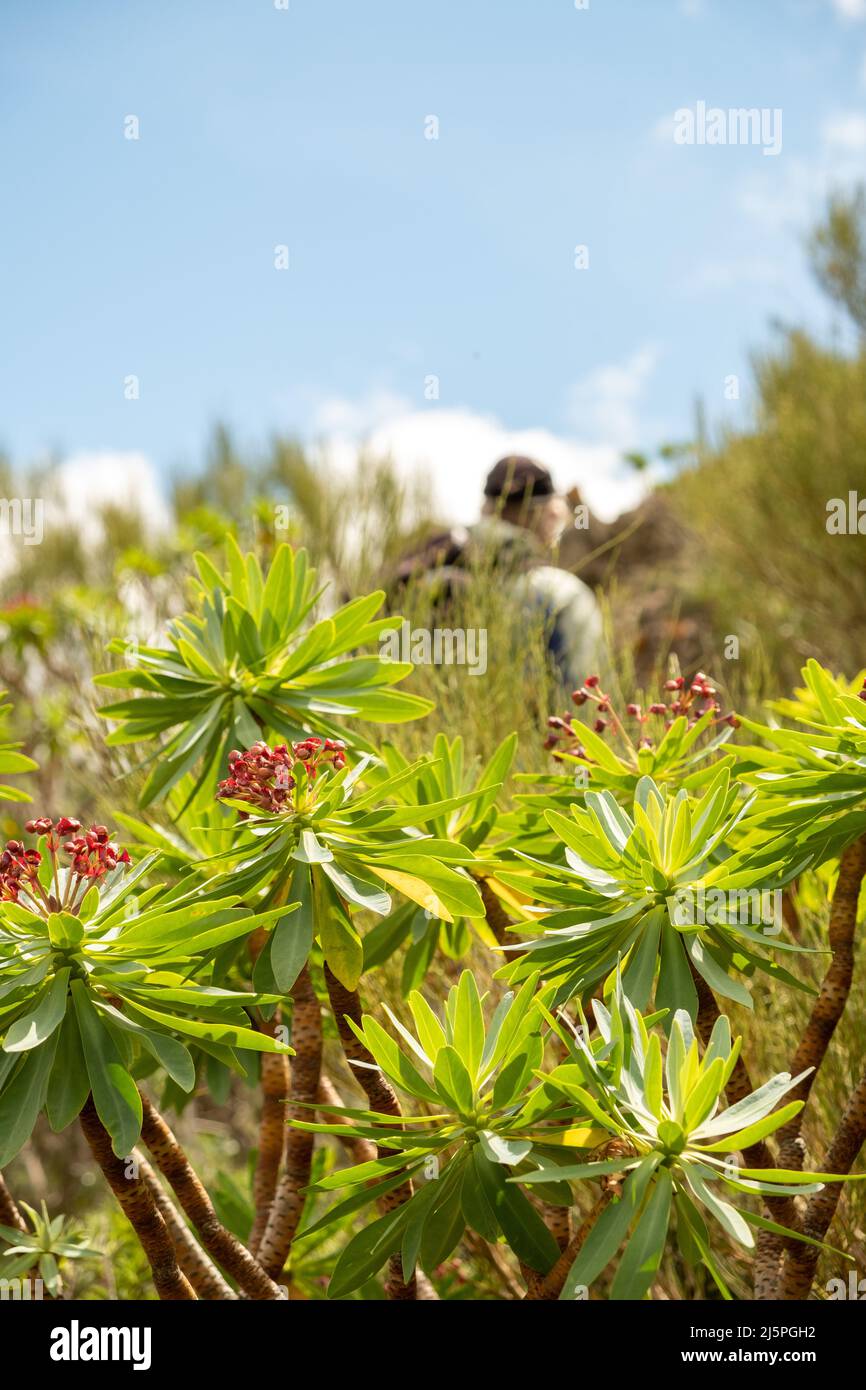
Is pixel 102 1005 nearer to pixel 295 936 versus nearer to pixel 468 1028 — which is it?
pixel 295 936

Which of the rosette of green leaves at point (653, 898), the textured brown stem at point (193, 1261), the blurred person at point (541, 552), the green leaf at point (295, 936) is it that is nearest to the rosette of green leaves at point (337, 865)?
the green leaf at point (295, 936)

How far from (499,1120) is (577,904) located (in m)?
0.29

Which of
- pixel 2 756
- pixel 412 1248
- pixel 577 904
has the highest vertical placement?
pixel 2 756

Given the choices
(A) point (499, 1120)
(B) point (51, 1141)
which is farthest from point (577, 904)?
(B) point (51, 1141)

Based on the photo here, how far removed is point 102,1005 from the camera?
119 cm

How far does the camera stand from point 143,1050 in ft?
5.67

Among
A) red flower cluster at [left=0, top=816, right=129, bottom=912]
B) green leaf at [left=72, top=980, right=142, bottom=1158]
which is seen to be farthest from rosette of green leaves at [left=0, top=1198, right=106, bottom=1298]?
red flower cluster at [left=0, top=816, right=129, bottom=912]

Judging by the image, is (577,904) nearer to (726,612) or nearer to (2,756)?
(2,756)

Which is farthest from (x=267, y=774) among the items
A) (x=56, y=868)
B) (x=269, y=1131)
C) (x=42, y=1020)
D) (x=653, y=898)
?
(x=269, y=1131)

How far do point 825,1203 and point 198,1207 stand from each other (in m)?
0.81

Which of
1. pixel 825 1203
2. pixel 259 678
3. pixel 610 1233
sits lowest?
pixel 825 1203

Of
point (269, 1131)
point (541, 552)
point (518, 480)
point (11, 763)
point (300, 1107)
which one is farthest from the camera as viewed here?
point (518, 480)

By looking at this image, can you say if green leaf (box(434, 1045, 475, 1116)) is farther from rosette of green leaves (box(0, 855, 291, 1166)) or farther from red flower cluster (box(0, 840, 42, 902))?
red flower cluster (box(0, 840, 42, 902))

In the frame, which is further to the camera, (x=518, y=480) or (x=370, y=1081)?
(x=518, y=480)
